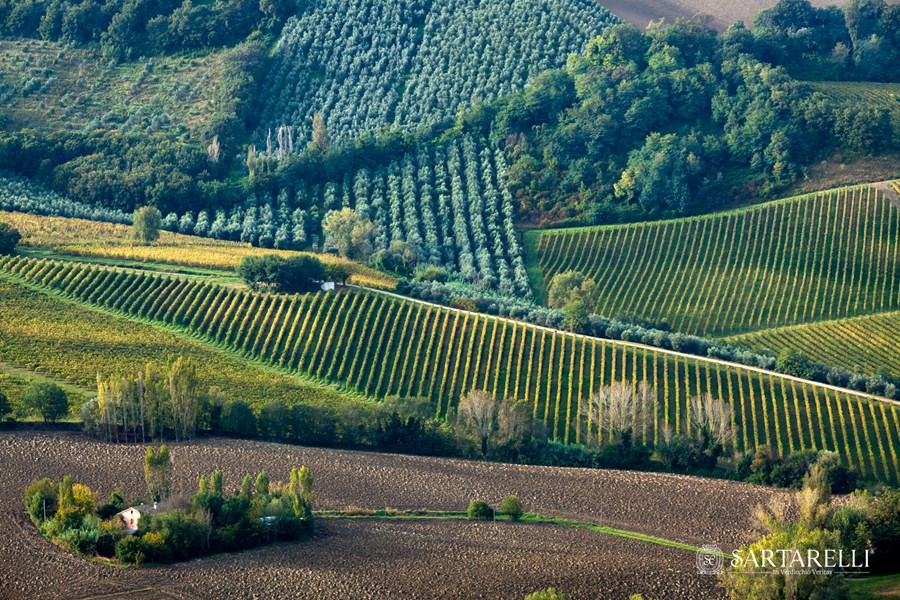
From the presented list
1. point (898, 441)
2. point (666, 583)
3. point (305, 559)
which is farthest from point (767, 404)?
point (305, 559)

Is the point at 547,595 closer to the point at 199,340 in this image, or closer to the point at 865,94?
the point at 199,340

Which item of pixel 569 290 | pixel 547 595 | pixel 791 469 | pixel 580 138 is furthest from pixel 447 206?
pixel 547 595

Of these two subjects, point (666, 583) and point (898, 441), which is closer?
point (666, 583)

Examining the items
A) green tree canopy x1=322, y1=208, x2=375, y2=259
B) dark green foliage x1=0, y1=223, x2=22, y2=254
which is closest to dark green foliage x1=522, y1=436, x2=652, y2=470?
green tree canopy x1=322, y1=208, x2=375, y2=259

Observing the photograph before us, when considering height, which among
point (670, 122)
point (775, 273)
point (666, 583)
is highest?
point (670, 122)

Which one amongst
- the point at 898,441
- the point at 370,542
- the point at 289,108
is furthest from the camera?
the point at 289,108

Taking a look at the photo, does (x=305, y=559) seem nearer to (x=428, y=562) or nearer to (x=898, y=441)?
(x=428, y=562)
